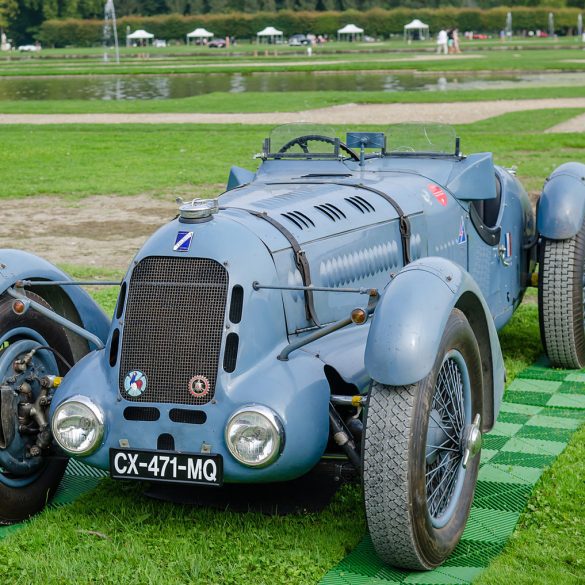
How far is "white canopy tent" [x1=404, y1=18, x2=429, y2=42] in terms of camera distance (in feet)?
312

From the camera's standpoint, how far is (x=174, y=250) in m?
4.63

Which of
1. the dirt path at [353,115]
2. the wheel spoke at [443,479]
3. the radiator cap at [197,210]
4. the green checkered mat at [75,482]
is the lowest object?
the green checkered mat at [75,482]

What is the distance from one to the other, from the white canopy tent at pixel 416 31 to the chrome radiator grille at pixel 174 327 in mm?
93637

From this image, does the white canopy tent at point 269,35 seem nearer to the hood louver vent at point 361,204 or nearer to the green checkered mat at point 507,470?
the green checkered mat at point 507,470

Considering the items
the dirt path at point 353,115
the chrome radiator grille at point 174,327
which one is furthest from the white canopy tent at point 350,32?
the chrome radiator grille at point 174,327

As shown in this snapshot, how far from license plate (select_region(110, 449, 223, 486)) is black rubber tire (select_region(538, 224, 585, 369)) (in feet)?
11.7

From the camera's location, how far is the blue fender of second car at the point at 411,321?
13.9ft

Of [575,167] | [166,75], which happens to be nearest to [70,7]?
[166,75]

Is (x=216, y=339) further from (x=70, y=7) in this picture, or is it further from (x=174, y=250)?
(x=70, y=7)

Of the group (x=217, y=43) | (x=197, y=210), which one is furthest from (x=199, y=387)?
(x=217, y=43)

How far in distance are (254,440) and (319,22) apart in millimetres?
99608

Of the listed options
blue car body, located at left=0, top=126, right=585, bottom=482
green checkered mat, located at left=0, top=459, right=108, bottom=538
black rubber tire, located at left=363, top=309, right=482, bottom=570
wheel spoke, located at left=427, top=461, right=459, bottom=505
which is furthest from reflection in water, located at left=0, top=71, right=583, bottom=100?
black rubber tire, located at left=363, top=309, right=482, bottom=570

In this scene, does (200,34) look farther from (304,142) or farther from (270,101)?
(304,142)

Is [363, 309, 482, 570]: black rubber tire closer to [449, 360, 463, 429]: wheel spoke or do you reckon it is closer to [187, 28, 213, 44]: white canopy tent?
[449, 360, 463, 429]: wheel spoke
